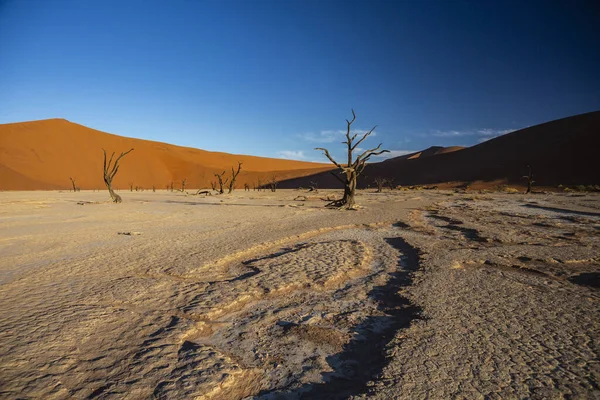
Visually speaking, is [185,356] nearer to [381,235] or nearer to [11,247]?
[381,235]

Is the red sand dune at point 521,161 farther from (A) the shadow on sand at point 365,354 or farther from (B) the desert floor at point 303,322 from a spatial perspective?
(A) the shadow on sand at point 365,354

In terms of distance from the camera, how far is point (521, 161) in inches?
1427

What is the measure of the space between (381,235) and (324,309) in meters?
3.56

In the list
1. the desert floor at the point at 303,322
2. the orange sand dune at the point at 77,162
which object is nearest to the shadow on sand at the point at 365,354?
the desert floor at the point at 303,322

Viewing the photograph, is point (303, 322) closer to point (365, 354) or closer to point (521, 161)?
point (365, 354)

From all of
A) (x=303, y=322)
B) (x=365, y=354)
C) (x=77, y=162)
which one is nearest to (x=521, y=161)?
(x=303, y=322)

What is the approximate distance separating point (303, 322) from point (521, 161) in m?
42.8

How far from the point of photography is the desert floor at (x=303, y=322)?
5.49 feet

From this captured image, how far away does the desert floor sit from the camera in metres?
1.67

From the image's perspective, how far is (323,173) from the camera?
56969 mm

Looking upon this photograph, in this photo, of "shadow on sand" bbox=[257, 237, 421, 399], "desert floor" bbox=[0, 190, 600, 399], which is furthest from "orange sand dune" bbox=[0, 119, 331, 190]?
"shadow on sand" bbox=[257, 237, 421, 399]

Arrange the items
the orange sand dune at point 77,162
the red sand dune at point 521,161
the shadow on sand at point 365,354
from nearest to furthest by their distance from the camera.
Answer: the shadow on sand at point 365,354, the red sand dune at point 521,161, the orange sand dune at point 77,162

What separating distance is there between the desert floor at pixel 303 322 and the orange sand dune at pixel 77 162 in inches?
1776

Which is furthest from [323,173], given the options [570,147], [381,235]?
Result: [381,235]
